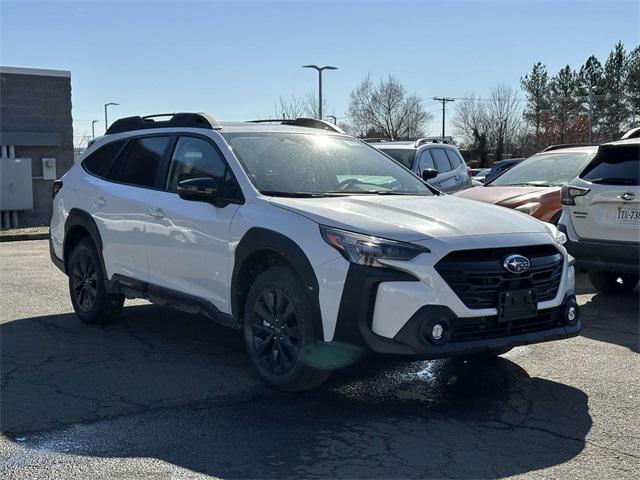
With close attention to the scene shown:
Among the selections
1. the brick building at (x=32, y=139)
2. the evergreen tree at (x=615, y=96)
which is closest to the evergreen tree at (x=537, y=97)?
the evergreen tree at (x=615, y=96)

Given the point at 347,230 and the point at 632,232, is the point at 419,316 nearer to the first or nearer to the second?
the point at 347,230

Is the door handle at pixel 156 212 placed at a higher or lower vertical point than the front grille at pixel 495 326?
higher

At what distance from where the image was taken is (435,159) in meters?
13.4

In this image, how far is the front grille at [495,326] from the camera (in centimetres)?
445

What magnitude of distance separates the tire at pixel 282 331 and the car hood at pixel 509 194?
516 centimetres

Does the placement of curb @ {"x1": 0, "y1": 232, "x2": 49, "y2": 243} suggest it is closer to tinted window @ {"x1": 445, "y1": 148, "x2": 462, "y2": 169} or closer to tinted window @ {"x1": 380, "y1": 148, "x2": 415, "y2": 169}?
tinted window @ {"x1": 380, "y1": 148, "x2": 415, "y2": 169}

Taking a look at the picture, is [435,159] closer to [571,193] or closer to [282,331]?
[571,193]

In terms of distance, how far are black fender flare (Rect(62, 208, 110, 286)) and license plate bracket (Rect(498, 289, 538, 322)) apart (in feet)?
12.1

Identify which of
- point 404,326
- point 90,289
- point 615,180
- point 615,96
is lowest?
point 90,289

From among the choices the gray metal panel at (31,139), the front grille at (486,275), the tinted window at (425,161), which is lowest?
the front grille at (486,275)

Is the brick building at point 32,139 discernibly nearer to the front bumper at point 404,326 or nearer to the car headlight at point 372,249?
the car headlight at point 372,249

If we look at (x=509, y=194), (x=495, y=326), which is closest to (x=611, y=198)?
(x=509, y=194)

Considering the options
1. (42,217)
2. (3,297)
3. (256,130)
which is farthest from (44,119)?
(256,130)

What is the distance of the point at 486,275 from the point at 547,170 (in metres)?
6.56
